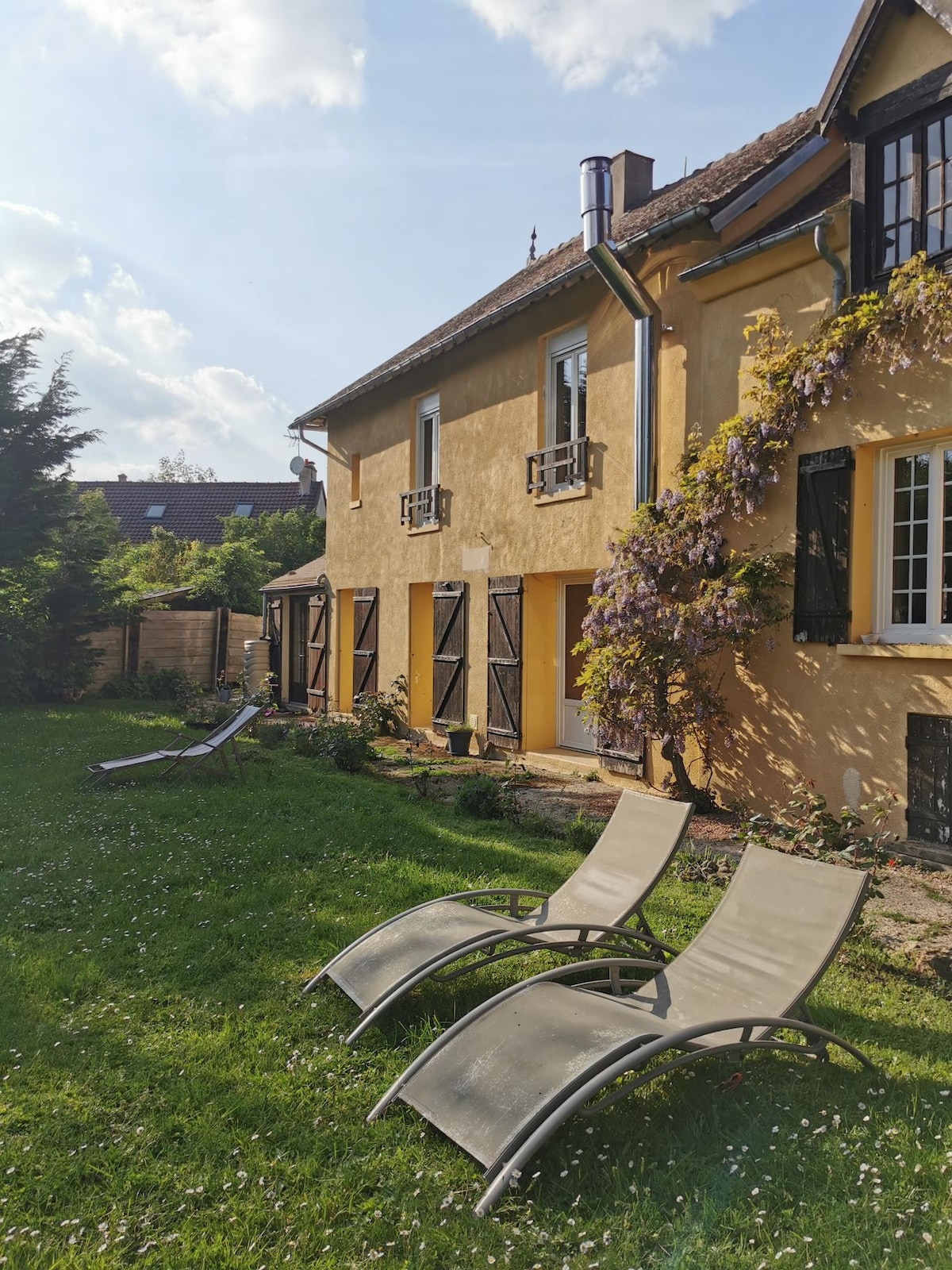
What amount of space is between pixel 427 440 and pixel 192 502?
25.1 metres

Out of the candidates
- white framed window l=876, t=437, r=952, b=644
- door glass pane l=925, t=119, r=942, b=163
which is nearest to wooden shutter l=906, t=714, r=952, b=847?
A: white framed window l=876, t=437, r=952, b=644

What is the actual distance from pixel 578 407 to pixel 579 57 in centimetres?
347

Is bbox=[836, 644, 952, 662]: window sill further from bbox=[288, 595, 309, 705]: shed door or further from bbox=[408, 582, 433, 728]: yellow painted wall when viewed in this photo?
bbox=[288, 595, 309, 705]: shed door

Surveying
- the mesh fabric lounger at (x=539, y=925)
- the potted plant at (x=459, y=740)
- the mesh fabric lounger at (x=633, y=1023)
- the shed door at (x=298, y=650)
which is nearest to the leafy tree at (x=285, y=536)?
the shed door at (x=298, y=650)

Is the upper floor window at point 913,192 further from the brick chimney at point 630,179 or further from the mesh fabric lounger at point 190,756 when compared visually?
the mesh fabric lounger at point 190,756

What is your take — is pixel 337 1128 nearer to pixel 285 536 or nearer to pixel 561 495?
pixel 561 495

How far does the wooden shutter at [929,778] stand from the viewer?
19.9ft

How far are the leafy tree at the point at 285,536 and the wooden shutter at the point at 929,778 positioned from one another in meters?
21.8

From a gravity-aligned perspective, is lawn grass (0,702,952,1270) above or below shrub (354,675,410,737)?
below

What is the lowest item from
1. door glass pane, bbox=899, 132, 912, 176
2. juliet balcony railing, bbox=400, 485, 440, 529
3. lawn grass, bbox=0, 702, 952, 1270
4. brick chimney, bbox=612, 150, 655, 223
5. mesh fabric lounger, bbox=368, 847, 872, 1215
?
lawn grass, bbox=0, 702, 952, 1270

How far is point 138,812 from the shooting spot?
24.8ft

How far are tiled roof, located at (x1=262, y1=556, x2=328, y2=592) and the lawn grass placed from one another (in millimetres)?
11434

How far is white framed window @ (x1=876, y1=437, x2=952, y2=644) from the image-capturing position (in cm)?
627

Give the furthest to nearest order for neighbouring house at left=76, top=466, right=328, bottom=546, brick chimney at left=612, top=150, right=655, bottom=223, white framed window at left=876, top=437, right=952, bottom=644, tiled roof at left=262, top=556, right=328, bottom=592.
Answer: neighbouring house at left=76, top=466, right=328, bottom=546
tiled roof at left=262, top=556, right=328, bottom=592
brick chimney at left=612, top=150, right=655, bottom=223
white framed window at left=876, top=437, right=952, bottom=644
